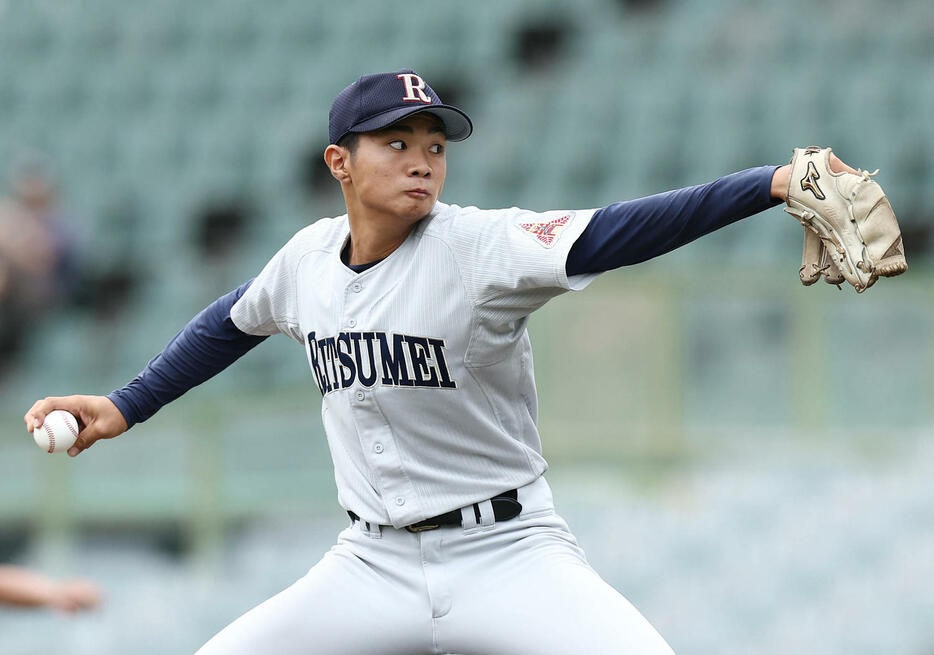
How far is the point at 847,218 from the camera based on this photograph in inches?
93.1

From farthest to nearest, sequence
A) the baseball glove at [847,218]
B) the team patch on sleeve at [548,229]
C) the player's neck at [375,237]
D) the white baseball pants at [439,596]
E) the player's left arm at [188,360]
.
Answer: the player's left arm at [188,360]
the player's neck at [375,237]
the white baseball pants at [439,596]
the team patch on sleeve at [548,229]
the baseball glove at [847,218]

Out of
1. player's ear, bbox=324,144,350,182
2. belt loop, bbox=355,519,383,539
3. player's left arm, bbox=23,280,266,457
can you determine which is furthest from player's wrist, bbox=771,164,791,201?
player's left arm, bbox=23,280,266,457

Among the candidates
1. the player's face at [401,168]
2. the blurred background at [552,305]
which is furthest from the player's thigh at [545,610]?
the blurred background at [552,305]

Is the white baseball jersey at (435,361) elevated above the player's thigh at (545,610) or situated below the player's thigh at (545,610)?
above

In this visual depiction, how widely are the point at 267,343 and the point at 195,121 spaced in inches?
109

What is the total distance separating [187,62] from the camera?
9.94 m

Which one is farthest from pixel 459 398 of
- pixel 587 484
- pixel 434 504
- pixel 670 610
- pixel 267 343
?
pixel 267 343

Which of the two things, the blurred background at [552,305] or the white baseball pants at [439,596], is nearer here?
the white baseball pants at [439,596]

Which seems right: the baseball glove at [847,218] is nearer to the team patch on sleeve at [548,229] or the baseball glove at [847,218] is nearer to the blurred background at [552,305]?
the team patch on sleeve at [548,229]

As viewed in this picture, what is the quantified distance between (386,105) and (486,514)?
0.82 metres

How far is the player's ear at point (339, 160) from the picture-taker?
9.31 ft

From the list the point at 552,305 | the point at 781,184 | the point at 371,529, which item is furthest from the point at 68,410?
the point at 552,305

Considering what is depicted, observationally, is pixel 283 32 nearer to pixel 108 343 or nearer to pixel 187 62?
pixel 187 62

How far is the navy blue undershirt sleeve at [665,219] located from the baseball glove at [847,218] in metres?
0.05
